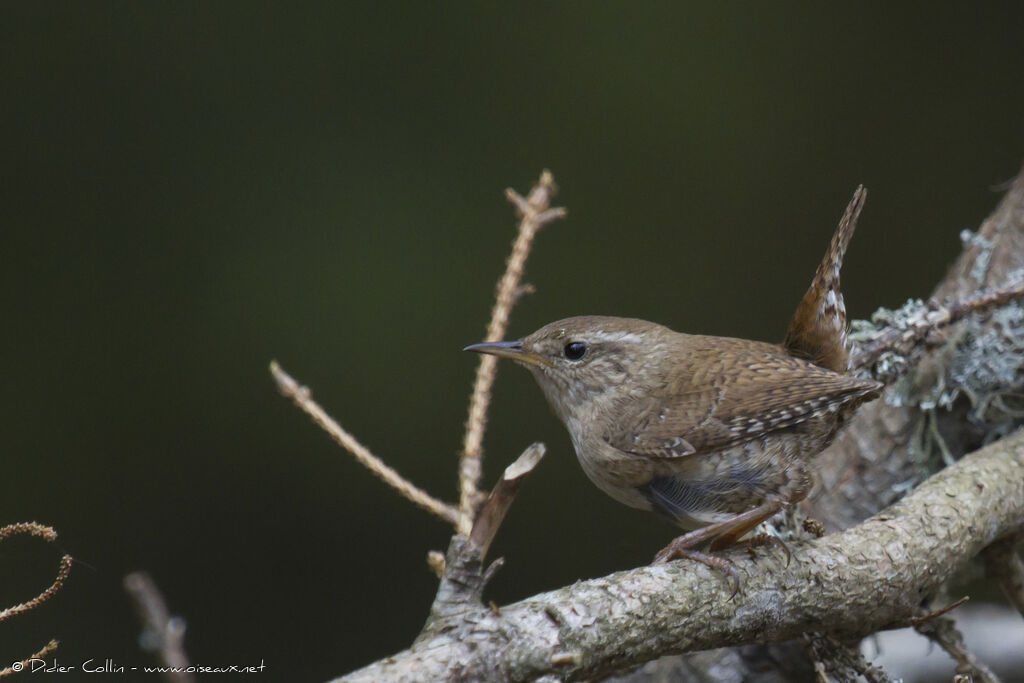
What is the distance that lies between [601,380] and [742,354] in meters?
0.35

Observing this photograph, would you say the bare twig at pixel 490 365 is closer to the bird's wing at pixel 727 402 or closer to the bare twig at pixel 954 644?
the bird's wing at pixel 727 402

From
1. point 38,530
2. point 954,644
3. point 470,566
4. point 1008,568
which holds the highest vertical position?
point 38,530

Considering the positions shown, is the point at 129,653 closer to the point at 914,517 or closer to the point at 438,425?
the point at 438,425

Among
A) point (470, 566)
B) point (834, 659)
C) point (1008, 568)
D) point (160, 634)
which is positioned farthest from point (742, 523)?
point (160, 634)

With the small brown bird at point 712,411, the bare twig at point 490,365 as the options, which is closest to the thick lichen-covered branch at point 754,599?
the small brown bird at point 712,411

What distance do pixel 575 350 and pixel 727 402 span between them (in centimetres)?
48

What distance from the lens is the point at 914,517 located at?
2311 mm

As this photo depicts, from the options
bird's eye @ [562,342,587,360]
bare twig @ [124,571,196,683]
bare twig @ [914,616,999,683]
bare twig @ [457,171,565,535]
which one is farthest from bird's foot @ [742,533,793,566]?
bare twig @ [124,571,196,683]

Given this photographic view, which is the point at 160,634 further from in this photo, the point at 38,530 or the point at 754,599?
the point at 754,599

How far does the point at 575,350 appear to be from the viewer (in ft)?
8.66

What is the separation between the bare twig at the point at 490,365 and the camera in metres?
2.23

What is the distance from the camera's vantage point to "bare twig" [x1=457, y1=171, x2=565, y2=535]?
2.23 m

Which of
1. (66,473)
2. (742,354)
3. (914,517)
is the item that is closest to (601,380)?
(742,354)

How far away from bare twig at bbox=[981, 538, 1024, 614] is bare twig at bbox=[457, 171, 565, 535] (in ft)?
4.34
